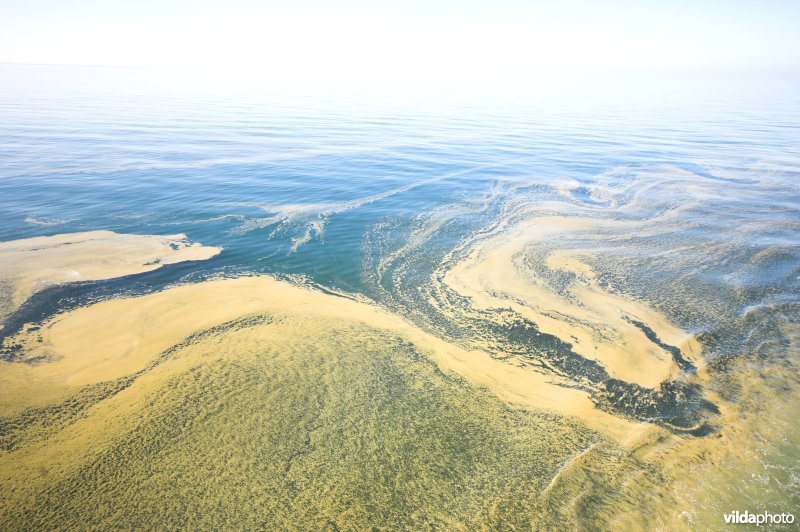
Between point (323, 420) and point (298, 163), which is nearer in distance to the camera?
point (323, 420)

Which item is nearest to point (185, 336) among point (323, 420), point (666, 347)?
point (323, 420)

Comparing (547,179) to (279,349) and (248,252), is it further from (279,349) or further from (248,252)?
(279,349)

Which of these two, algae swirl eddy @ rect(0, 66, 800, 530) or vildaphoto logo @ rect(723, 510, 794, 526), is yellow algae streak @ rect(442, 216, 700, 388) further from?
vildaphoto logo @ rect(723, 510, 794, 526)

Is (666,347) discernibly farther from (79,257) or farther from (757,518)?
(79,257)

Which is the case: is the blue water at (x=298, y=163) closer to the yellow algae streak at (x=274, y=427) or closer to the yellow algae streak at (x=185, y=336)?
the yellow algae streak at (x=185, y=336)

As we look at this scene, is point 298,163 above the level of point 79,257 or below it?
above

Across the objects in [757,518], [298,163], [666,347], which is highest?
[298,163]

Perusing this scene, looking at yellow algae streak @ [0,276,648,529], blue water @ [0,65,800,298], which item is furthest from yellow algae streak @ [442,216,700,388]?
blue water @ [0,65,800,298]

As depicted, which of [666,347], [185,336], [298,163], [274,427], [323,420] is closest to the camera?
[274,427]

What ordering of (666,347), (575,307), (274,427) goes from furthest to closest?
1. (575,307)
2. (666,347)
3. (274,427)
